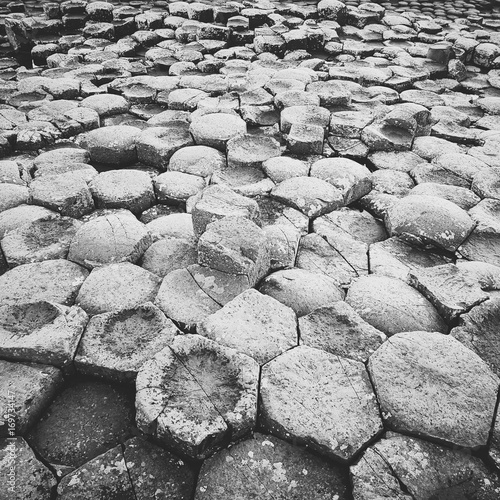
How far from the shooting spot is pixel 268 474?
Result: 1039mm

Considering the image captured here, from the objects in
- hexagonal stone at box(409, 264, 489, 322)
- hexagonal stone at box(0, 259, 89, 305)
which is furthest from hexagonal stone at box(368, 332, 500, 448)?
hexagonal stone at box(0, 259, 89, 305)

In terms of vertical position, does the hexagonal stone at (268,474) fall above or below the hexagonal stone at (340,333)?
below

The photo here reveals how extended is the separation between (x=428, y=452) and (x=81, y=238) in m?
1.36

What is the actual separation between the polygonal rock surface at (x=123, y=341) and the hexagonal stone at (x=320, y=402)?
351mm

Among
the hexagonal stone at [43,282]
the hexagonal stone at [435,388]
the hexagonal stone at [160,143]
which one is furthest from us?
the hexagonal stone at [160,143]

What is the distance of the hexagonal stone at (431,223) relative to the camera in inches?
67.7

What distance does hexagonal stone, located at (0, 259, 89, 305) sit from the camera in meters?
1.44

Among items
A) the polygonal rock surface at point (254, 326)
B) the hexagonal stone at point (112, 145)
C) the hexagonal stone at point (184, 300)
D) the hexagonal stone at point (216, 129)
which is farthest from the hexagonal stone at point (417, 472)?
the hexagonal stone at point (112, 145)

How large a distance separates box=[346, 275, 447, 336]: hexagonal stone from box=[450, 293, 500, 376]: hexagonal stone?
62 mm

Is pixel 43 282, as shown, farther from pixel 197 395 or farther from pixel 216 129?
pixel 216 129

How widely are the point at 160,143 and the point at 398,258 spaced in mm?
1385

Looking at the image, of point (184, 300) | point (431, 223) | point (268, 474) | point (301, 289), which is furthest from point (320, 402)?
point (431, 223)

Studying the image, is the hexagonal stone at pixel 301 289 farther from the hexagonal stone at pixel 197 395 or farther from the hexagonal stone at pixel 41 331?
the hexagonal stone at pixel 41 331

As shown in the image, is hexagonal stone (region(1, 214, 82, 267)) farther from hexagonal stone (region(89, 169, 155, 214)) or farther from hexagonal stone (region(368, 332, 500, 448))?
hexagonal stone (region(368, 332, 500, 448))
